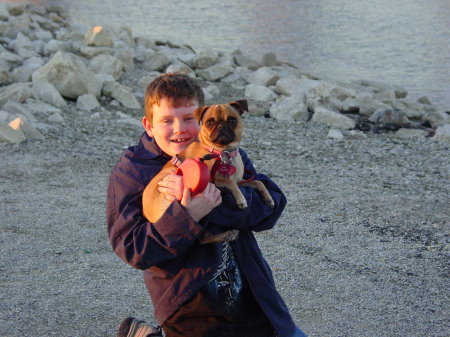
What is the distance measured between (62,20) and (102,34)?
7.54 meters

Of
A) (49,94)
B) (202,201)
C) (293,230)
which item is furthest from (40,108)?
(202,201)

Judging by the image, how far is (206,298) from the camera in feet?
9.37

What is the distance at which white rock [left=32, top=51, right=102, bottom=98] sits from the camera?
10.4 metres

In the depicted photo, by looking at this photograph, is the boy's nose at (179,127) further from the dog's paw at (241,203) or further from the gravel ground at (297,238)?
the gravel ground at (297,238)

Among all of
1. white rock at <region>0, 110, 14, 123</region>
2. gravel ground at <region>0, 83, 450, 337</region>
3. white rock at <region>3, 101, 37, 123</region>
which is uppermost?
gravel ground at <region>0, 83, 450, 337</region>

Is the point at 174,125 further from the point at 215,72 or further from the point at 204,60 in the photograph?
the point at 204,60

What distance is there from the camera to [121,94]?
1066cm

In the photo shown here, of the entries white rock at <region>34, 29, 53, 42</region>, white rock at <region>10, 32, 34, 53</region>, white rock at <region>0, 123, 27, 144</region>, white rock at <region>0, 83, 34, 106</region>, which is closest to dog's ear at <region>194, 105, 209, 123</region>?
white rock at <region>0, 123, 27, 144</region>

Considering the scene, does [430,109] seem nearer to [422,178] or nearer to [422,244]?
[422,178]

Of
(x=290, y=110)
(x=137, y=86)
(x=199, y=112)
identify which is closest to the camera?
(x=199, y=112)

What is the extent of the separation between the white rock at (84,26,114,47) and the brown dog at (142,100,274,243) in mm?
11951

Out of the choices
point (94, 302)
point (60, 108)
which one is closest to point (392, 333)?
point (94, 302)

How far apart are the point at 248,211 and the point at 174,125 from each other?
0.46 metres

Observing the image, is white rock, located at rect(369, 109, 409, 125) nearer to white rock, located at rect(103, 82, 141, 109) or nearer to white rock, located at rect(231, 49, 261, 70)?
white rock, located at rect(103, 82, 141, 109)
